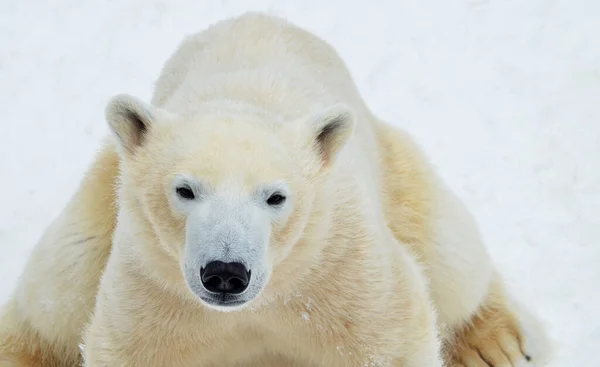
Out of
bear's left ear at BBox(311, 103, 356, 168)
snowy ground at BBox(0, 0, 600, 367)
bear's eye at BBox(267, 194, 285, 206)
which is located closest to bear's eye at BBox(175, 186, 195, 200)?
bear's eye at BBox(267, 194, 285, 206)

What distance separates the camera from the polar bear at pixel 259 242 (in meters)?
3.39

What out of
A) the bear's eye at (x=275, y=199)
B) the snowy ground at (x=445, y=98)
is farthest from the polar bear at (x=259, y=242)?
the snowy ground at (x=445, y=98)

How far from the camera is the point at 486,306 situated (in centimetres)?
514

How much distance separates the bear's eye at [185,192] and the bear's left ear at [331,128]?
22.8 inches

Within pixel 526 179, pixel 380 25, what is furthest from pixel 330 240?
pixel 380 25

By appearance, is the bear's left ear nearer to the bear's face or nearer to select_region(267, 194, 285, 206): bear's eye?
the bear's face

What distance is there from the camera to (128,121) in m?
→ 3.70

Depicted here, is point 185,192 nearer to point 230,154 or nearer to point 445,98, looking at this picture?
point 230,154

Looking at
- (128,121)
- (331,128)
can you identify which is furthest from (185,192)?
(331,128)

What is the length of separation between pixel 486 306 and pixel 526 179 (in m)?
1.60

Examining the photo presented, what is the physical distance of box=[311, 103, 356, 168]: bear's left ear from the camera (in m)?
3.72

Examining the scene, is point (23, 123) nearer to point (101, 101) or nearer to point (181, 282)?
point (101, 101)

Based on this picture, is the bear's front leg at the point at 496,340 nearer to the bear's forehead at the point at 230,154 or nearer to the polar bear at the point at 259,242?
the polar bear at the point at 259,242

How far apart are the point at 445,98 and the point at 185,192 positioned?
4231mm
